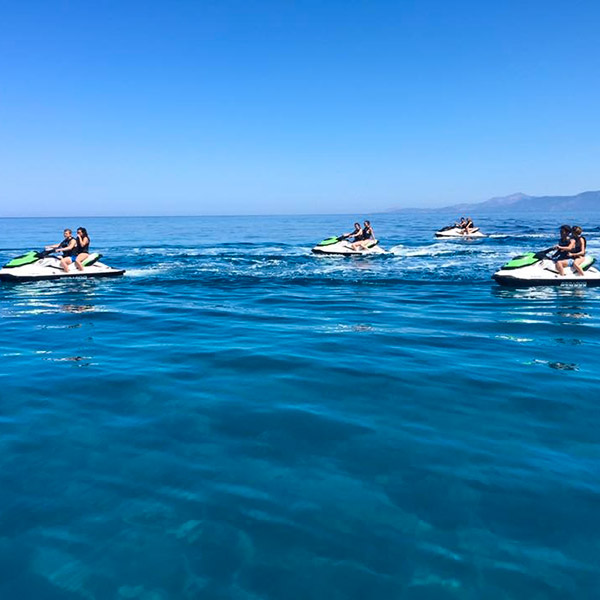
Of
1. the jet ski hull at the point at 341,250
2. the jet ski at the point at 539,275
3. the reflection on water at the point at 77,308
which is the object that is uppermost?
the jet ski hull at the point at 341,250

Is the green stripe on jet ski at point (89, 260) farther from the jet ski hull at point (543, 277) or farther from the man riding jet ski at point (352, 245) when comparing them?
the jet ski hull at point (543, 277)

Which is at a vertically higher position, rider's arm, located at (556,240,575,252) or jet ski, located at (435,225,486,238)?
jet ski, located at (435,225,486,238)

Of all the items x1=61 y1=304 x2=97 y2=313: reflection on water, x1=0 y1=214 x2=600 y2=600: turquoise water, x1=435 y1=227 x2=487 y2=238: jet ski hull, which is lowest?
x1=0 y1=214 x2=600 y2=600: turquoise water

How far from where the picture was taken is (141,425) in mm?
6031

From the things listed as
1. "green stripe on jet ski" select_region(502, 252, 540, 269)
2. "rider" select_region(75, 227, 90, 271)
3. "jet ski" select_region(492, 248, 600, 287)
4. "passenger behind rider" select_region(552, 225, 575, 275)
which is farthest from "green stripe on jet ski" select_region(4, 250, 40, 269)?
"passenger behind rider" select_region(552, 225, 575, 275)

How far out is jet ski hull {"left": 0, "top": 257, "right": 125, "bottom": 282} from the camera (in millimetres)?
17516

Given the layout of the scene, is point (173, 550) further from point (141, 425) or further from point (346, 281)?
point (346, 281)

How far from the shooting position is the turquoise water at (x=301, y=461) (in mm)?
3660

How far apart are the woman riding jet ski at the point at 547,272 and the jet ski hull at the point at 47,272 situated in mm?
13994

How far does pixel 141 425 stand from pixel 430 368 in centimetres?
456

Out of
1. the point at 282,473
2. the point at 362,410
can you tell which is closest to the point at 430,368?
the point at 362,410

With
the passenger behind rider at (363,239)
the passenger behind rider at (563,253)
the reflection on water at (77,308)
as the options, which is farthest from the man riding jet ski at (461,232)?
the reflection on water at (77,308)

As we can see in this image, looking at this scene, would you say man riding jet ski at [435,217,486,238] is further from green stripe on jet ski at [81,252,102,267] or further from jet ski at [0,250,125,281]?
jet ski at [0,250,125,281]

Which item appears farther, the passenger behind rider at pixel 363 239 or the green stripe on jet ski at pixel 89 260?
the passenger behind rider at pixel 363 239
